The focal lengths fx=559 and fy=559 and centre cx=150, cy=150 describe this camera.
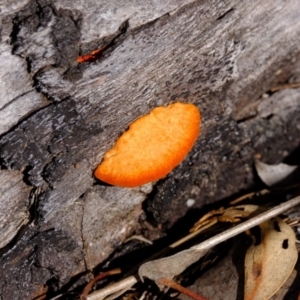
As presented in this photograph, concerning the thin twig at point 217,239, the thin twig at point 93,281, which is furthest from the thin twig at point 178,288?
the thin twig at point 93,281

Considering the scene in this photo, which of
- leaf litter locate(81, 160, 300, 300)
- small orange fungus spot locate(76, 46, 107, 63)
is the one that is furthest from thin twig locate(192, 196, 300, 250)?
small orange fungus spot locate(76, 46, 107, 63)

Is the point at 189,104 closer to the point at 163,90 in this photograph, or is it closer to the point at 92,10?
the point at 163,90

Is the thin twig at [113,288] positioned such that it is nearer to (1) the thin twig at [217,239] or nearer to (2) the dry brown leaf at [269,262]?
(1) the thin twig at [217,239]

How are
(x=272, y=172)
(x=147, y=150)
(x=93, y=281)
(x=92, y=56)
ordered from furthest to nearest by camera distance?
(x=272, y=172) → (x=93, y=281) → (x=147, y=150) → (x=92, y=56)

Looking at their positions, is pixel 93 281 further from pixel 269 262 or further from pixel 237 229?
pixel 269 262

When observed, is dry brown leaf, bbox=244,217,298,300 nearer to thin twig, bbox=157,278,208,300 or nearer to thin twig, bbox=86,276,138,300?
thin twig, bbox=157,278,208,300

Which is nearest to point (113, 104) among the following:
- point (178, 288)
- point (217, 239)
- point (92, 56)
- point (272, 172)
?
point (92, 56)

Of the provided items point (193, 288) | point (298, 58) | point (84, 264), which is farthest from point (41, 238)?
point (298, 58)
